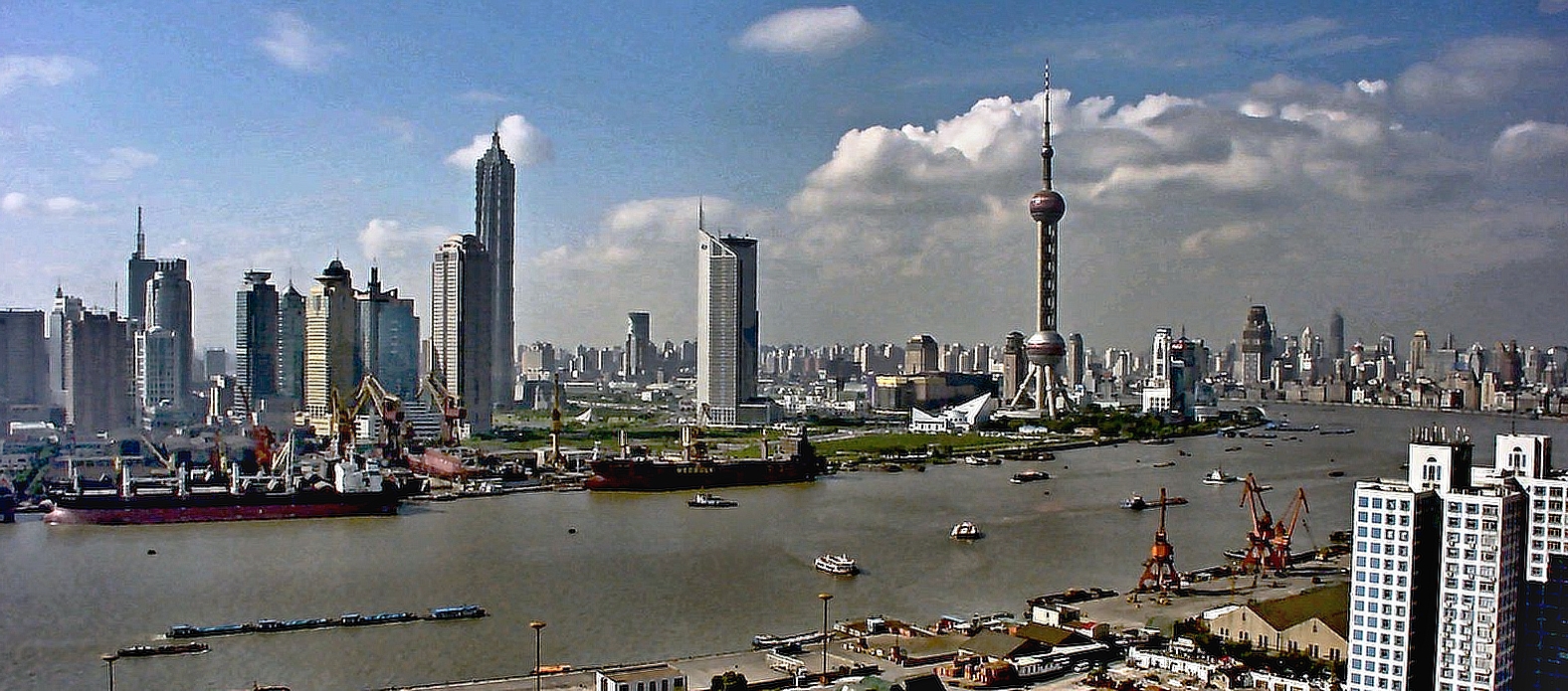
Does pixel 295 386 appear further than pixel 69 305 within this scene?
Yes

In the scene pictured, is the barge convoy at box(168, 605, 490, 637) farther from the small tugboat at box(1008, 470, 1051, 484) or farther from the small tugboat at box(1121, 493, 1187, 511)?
the small tugboat at box(1008, 470, 1051, 484)

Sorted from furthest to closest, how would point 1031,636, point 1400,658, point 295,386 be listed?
point 295,386 → point 1031,636 → point 1400,658

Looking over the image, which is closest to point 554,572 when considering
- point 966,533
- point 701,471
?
point 966,533

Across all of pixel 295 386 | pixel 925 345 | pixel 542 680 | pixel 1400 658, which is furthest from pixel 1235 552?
pixel 925 345

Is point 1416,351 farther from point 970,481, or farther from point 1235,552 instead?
point 1235,552

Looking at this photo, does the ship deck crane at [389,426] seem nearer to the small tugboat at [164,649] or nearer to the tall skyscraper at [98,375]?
the tall skyscraper at [98,375]

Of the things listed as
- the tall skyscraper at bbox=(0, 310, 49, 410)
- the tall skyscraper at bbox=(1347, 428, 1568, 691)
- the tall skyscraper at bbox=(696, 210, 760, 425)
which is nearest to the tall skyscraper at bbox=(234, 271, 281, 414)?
the tall skyscraper at bbox=(0, 310, 49, 410)

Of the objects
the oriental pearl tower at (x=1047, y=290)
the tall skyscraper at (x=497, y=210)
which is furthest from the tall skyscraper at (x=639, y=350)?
the oriental pearl tower at (x=1047, y=290)
